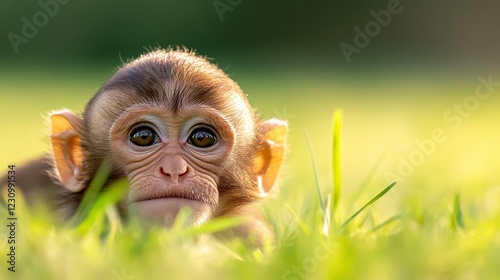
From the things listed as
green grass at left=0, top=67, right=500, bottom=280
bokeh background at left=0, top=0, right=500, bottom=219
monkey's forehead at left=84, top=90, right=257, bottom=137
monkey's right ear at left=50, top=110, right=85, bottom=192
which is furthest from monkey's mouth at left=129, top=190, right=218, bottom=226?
bokeh background at left=0, top=0, right=500, bottom=219

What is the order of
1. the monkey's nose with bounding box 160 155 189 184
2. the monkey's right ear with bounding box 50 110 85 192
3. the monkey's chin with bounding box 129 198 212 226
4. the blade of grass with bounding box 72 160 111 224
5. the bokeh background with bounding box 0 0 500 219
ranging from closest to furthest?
the blade of grass with bounding box 72 160 111 224 → the monkey's chin with bounding box 129 198 212 226 → the monkey's nose with bounding box 160 155 189 184 → the monkey's right ear with bounding box 50 110 85 192 → the bokeh background with bounding box 0 0 500 219

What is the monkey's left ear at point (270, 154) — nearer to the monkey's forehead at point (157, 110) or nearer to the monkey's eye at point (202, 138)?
the monkey's forehead at point (157, 110)

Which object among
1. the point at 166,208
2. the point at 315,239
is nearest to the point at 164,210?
the point at 166,208

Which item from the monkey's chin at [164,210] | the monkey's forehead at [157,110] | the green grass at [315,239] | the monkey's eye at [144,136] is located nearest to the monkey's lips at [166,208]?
the monkey's chin at [164,210]

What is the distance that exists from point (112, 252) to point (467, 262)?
97 centimetres

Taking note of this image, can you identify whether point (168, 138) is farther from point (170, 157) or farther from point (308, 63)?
point (308, 63)

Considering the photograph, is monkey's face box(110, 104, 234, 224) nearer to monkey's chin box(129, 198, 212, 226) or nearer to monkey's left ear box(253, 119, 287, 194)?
monkey's chin box(129, 198, 212, 226)

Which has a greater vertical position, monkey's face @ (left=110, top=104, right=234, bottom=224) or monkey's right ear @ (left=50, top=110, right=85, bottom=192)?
monkey's right ear @ (left=50, top=110, right=85, bottom=192)

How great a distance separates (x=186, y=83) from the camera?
383 centimetres

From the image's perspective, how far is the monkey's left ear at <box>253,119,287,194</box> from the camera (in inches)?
168

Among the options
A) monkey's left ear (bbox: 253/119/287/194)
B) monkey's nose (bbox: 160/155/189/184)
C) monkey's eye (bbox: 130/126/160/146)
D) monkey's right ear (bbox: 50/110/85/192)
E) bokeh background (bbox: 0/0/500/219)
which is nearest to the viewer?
monkey's nose (bbox: 160/155/189/184)

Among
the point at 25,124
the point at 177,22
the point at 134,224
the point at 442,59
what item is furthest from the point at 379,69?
the point at 134,224

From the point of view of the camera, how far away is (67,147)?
13.3ft

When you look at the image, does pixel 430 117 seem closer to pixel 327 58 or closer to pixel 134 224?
pixel 134 224
